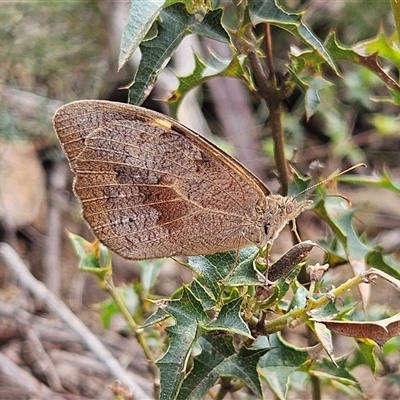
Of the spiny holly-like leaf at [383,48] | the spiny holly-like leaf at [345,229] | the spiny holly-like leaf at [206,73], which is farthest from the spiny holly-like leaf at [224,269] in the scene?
the spiny holly-like leaf at [383,48]

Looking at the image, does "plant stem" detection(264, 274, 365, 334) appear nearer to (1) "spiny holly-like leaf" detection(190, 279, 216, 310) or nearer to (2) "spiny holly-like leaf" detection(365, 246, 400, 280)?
(1) "spiny holly-like leaf" detection(190, 279, 216, 310)

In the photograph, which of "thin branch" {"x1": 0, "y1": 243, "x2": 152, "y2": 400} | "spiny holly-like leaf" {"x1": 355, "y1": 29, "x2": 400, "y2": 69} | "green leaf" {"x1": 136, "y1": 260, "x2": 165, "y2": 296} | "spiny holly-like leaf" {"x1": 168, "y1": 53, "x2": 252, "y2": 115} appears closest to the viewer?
"spiny holly-like leaf" {"x1": 168, "y1": 53, "x2": 252, "y2": 115}

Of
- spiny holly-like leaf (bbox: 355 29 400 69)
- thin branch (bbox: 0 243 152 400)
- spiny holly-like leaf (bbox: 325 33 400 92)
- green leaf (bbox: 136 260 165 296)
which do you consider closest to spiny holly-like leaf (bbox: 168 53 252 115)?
spiny holly-like leaf (bbox: 325 33 400 92)

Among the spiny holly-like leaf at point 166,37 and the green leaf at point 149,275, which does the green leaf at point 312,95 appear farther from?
the green leaf at point 149,275

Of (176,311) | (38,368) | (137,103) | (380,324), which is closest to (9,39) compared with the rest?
(38,368)

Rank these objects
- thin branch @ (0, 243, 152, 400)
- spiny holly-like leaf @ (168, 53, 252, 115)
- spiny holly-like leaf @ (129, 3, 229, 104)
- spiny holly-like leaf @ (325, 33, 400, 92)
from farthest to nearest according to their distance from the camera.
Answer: thin branch @ (0, 243, 152, 400), spiny holly-like leaf @ (325, 33, 400, 92), spiny holly-like leaf @ (168, 53, 252, 115), spiny holly-like leaf @ (129, 3, 229, 104)

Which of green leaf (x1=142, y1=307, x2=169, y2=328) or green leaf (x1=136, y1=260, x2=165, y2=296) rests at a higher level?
green leaf (x1=142, y1=307, x2=169, y2=328)

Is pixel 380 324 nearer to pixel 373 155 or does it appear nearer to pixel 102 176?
pixel 102 176
